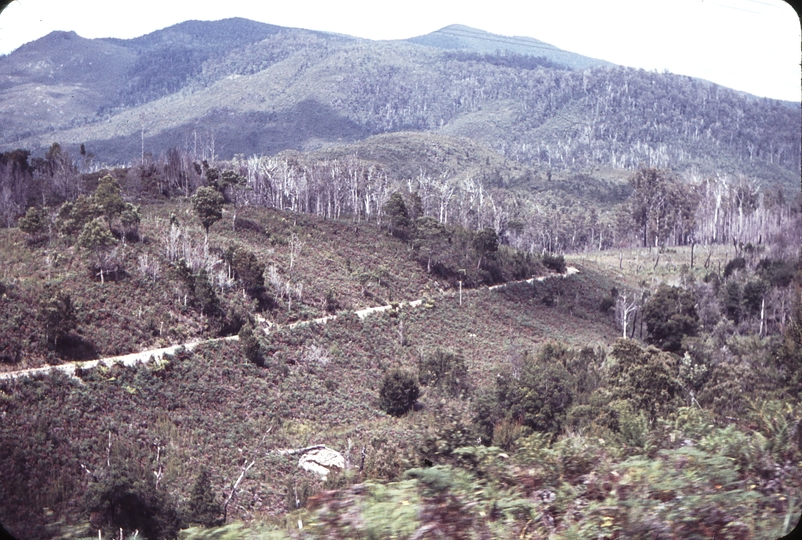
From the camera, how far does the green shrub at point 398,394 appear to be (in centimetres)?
1769

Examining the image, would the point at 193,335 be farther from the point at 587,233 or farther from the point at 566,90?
the point at 566,90

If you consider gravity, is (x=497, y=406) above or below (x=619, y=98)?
below

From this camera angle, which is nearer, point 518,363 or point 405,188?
point 518,363

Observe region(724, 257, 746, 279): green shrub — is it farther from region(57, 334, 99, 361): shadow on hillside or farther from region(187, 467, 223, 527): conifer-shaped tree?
region(187, 467, 223, 527): conifer-shaped tree

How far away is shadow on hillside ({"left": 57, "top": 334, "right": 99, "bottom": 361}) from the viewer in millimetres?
18047

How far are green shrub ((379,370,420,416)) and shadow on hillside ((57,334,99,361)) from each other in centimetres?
874

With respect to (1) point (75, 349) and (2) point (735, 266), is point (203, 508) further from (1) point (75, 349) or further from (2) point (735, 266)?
(2) point (735, 266)

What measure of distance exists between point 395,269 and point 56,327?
59.5 ft

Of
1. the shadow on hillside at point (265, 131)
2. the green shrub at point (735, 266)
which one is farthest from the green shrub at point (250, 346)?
the shadow on hillside at point (265, 131)

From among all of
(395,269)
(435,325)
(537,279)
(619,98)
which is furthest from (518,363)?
(619,98)

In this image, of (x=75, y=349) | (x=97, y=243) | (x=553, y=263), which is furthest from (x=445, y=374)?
(x=553, y=263)

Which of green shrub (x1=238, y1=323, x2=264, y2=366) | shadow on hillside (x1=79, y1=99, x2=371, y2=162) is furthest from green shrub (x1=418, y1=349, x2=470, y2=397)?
shadow on hillside (x1=79, y1=99, x2=371, y2=162)

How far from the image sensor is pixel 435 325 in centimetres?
2738

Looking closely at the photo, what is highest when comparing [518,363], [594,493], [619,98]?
[619,98]
